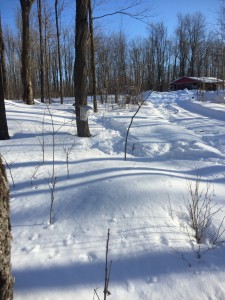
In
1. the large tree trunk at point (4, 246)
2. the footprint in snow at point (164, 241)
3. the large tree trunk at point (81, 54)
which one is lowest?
the footprint in snow at point (164, 241)

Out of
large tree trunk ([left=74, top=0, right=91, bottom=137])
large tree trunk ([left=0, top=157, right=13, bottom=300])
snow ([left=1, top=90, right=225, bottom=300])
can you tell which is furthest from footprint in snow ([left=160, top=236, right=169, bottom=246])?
large tree trunk ([left=74, top=0, right=91, bottom=137])

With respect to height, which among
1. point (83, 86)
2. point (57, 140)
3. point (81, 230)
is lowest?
point (81, 230)

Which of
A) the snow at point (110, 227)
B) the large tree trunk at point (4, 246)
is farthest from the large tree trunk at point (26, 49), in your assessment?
the large tree trunk at point (4, 246)

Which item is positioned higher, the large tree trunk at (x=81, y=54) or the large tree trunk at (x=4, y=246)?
the large tree trunk at (x=81, y=54)

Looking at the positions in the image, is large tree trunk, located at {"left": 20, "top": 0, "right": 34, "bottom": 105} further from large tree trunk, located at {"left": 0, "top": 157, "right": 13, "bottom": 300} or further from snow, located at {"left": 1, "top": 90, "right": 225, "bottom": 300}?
large tree trunk, located at {"left": 0, "top": 157, "right": 13, "bottom": 300}

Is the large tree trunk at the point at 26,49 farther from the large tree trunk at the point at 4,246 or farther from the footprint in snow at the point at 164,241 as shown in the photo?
the large tree trunk at the point at 4,246

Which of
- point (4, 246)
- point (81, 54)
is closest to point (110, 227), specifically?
point (4, 246)

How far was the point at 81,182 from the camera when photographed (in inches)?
153

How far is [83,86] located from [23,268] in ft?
15.8

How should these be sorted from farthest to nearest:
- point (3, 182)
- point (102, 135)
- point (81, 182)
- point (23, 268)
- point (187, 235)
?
1. point (102, 135)
2. point (81, 182)
3. point (187, 235)
4. point (23, 268)
5. point (3, 182)

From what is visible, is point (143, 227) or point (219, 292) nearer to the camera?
point (219, 292)

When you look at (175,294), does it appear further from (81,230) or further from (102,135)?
(102,135)

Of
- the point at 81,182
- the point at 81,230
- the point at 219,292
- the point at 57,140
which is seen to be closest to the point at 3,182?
the point at 81,230

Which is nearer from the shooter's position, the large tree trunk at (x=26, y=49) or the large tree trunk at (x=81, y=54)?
the large tree trunk at (x=81, y=54)
